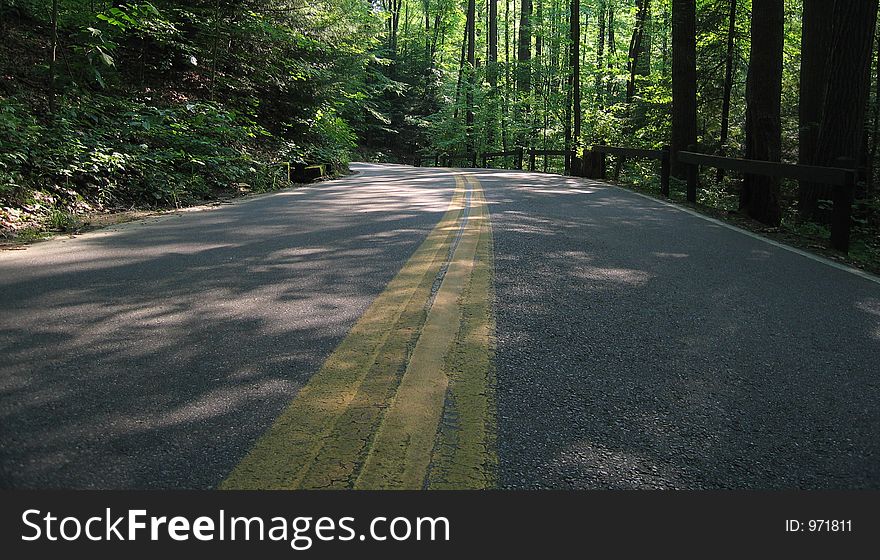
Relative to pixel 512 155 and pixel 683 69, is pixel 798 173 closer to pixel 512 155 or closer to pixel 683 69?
pixel 683 69

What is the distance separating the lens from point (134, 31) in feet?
50.2

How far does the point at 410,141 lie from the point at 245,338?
48863mm

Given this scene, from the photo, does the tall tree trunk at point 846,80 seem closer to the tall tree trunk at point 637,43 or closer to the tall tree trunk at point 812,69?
the tall tree trunk at point 812,69

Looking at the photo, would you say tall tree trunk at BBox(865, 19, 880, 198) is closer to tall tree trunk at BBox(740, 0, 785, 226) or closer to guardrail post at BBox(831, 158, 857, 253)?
tall tree trunk at BBox(740, 0, 785, 226)

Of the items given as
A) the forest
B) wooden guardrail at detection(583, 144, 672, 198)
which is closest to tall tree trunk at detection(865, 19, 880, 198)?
the forest

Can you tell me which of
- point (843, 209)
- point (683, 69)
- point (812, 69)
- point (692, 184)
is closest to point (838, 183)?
point (843, 209)

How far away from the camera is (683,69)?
1602cm

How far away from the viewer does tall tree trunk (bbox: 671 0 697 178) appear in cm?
1558

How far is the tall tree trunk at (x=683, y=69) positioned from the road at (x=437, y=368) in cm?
998

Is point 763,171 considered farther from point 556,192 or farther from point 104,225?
point 104,225

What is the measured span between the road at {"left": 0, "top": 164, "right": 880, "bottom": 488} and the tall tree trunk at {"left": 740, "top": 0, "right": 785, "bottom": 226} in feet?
14.7

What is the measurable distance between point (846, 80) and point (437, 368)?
31.1 feet

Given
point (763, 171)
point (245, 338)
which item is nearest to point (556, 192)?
point (763, 171)

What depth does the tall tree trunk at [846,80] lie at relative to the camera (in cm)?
941
